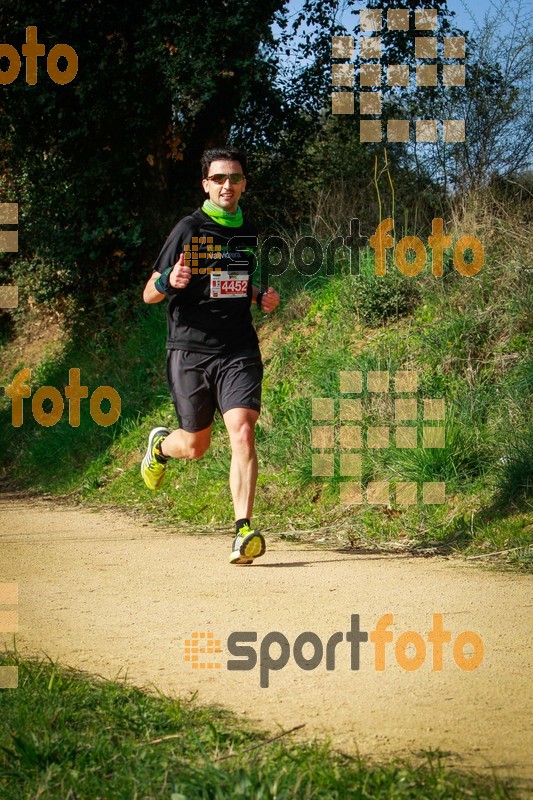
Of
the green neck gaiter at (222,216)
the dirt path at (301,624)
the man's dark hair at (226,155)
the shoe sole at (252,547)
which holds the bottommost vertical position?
the dirt path at (301,624)

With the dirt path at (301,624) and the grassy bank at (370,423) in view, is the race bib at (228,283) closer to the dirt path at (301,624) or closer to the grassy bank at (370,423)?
the dirt path at (301,624)

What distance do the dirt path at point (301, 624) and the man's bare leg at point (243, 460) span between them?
1.45 feet

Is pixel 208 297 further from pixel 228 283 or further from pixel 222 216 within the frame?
pixel 222 216

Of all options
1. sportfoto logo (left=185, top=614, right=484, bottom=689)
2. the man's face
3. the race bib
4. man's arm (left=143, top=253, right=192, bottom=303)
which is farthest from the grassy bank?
the man's face

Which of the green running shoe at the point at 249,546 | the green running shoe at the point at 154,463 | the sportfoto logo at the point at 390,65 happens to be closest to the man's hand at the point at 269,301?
the green running shoe at the point at 249,546

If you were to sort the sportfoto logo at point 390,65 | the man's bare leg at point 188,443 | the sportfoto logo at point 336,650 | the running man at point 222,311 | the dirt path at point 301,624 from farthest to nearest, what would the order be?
the sportfoto logo at point 390,65, the man's bare leg at point 188,443, the running man at point 222,311, the sportfoto logo at point 336,650, the dirt path at point 301,624

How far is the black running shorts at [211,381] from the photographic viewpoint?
6285mm

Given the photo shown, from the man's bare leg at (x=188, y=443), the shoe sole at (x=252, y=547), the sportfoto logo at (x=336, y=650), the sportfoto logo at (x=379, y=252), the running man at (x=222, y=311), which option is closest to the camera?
the sportfoto logo at (x=336, y=650)

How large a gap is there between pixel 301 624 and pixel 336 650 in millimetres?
441

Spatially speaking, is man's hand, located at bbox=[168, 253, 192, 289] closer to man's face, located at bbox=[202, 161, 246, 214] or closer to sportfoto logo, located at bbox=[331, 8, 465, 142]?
man's face, located at bbox=[202, 161, 246, 214]

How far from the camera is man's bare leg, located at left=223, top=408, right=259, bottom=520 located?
6.15 meters

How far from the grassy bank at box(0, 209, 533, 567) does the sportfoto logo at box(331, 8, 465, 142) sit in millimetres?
3054

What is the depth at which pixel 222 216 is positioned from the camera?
619 cm

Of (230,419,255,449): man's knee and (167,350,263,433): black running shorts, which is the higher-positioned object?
(167,350,263,433): black running shorts
